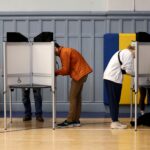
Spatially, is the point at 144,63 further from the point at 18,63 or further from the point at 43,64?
the point at 18,63

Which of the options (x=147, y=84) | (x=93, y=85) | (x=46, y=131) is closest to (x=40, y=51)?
(x=46, y=131)

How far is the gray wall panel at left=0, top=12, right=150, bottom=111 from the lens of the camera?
29.6 ft

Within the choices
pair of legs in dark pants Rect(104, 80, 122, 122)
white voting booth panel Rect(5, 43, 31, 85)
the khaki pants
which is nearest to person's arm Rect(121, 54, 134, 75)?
pair of legs in dark pants Rect(104, 80, 122, 122)

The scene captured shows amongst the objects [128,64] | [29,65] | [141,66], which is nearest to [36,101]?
[29,65]

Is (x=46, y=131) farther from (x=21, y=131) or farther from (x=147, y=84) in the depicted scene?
(x=147, y=84)

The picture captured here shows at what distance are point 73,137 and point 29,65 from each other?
158 cm

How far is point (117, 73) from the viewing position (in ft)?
22.7

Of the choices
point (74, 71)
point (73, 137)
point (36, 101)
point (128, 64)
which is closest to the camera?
point (73, 137)

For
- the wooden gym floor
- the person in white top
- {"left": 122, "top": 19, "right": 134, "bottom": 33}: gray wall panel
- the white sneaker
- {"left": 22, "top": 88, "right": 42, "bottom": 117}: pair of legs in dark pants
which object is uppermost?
{"left": 122, "top": 19, "right": 134, "bottom": 33}: gray wall panel

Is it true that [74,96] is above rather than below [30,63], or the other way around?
below

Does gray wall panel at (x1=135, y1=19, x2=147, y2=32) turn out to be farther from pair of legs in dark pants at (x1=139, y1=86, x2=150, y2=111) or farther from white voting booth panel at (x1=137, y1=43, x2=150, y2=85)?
white voting booth panel at (x1=137, y1=43, x2=150, y2=85)

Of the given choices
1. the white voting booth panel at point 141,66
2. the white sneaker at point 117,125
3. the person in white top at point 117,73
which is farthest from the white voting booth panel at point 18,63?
the white voting booth panel at point 141,66

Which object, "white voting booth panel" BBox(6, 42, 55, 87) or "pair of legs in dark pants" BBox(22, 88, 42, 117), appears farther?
"pair of legs in dark pants" BBox(22, 88, 42, 117)

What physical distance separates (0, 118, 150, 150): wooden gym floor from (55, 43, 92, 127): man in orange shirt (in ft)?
0.70
